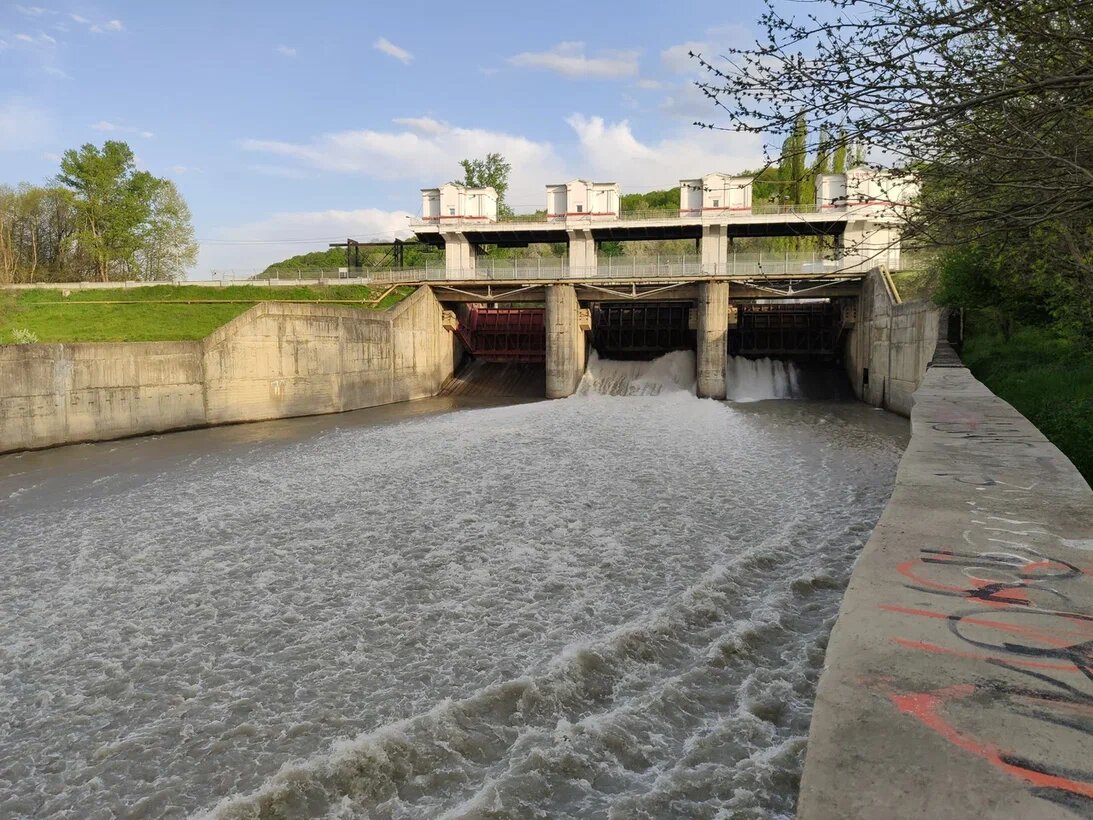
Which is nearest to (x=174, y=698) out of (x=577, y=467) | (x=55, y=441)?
(x=577, y=467)

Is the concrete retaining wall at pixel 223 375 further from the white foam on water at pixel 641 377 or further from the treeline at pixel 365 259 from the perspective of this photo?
the treeline at pixel 365 259

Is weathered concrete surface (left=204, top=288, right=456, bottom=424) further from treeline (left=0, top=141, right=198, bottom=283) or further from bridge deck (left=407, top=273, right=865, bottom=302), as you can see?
Answer: treeline (left=0, top=141, right=198, bottom=283)

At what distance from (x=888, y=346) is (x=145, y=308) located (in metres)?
31.2

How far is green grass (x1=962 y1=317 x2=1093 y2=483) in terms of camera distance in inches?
460

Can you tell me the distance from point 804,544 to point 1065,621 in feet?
19.8

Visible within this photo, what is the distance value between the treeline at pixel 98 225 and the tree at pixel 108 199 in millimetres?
56

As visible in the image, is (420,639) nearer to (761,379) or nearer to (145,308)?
(761,379)

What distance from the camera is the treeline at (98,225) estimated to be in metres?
52.8

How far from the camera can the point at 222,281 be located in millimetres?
39906

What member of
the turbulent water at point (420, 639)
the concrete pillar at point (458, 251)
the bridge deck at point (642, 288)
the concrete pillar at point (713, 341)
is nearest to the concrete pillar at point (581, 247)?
the bridge deck at point (642, 288)

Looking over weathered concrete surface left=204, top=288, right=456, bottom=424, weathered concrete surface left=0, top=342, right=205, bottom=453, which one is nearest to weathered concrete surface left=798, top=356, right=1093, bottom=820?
weathered concrete surface left=0, top=342, right=205, bottom=453

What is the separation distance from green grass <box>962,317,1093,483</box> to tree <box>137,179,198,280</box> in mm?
53855

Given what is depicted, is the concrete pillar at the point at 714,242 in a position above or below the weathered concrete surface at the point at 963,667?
above

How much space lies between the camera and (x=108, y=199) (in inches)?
2104
